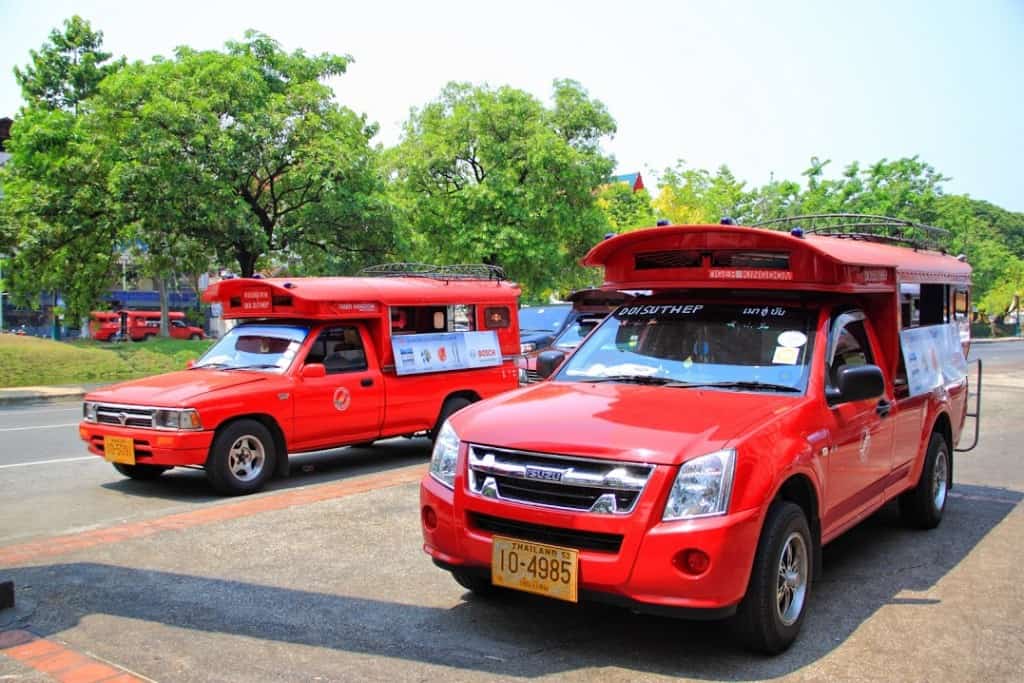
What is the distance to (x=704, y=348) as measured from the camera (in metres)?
5.69

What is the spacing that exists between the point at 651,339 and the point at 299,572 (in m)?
2.70

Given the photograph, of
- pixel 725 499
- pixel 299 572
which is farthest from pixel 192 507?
pixel 725 499

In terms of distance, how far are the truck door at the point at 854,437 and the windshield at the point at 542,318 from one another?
1226cm

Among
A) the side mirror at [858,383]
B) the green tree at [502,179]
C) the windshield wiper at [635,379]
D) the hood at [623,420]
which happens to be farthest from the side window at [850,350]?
the green tree at [502,179]

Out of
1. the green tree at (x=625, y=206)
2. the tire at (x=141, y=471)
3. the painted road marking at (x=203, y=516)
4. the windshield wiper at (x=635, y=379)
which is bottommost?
the painted road marking at (x=203, y=516)

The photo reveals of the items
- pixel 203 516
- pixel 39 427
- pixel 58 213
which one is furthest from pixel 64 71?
pixel 203 516

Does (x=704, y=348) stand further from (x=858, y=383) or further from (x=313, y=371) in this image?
(x=313, y=371)

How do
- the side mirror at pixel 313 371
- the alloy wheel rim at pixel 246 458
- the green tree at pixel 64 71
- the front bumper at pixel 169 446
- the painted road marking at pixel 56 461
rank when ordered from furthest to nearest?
1. the green tree at pixel 64 71
2. the painted road marking at pixel 56 461
3. the side mirror at pixel 313 371
4. the alloy wheel rim at pixel 246 458
5. the front bumper at pixel 169 446

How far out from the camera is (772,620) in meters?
4.49

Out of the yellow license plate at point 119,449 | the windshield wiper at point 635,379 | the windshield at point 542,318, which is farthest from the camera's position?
the windshield at point 542,318

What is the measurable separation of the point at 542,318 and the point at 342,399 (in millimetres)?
9758

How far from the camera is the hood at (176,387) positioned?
27.9 feet

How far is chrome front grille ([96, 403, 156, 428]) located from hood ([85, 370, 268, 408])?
0.06 meters

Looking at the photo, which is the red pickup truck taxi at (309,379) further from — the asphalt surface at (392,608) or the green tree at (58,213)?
the green tree at (58,213)
